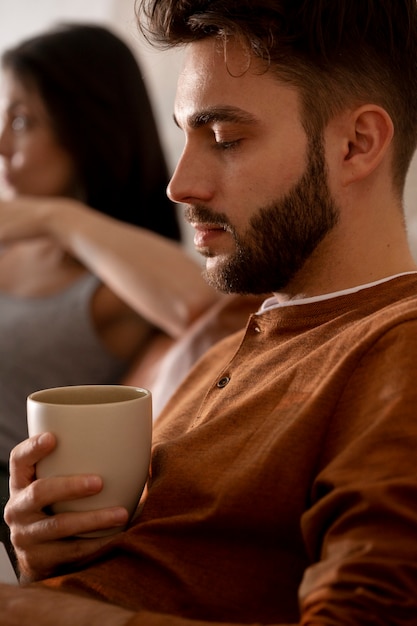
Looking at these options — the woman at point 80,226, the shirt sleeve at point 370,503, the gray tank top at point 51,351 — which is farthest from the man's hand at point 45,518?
the gray tank top at point 51,351

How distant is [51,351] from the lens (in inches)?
64.1

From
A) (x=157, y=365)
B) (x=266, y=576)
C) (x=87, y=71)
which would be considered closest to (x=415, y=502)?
(x=266, y=576)

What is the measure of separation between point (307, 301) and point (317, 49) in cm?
24

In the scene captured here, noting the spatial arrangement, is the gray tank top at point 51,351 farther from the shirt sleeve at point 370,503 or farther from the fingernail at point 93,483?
→ the shirt sleeve at point 370,503

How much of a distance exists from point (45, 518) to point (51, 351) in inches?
33.8

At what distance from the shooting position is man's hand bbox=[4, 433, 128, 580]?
75 centimetres

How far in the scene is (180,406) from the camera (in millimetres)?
963

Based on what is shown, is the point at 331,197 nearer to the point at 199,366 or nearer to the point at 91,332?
the point at 199,366

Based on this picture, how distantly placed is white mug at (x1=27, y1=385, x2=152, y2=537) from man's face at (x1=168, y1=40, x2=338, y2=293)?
18 centimetres

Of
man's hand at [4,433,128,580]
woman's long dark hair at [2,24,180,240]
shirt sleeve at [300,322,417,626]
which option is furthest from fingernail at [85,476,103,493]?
woman's long dark hair at [2,24,180,240]

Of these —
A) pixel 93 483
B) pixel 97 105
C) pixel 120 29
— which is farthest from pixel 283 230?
pixel 120 29

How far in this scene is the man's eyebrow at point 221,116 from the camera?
0.81 meters

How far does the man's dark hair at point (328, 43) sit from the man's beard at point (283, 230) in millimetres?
55

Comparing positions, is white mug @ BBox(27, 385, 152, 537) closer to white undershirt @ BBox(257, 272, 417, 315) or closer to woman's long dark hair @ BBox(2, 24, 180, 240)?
white undershirt @ BBox(257, 272, 417, 315)
